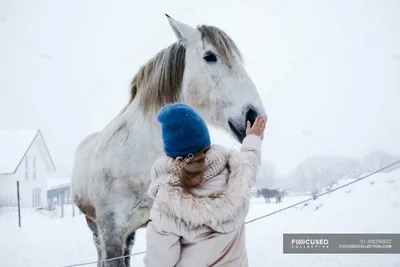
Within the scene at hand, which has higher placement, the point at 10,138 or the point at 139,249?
the point at 10,138

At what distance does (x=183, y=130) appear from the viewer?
35.6 inches

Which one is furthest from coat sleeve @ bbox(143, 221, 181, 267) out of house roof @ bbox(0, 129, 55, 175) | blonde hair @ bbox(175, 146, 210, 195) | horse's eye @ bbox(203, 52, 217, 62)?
house roof @ bbox(0, 129, 55, 175)

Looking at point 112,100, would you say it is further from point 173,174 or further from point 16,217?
point 173,174

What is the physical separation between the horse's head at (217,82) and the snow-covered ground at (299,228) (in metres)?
0.65

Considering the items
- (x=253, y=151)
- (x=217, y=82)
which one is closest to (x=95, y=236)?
(x=217, y=82)

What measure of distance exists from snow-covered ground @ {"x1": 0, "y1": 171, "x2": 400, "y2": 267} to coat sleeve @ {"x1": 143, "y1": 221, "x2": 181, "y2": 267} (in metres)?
1.12

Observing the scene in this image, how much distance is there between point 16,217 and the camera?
74.7 inches

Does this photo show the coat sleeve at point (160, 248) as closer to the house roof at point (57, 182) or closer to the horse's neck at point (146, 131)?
the horse's neck at point (146, 131)

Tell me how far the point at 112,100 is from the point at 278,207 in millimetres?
936

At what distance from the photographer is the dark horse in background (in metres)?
1.94

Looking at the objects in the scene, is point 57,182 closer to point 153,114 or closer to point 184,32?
point 153,114

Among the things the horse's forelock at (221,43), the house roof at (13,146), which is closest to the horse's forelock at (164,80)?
the horse's forelock at (221,43)

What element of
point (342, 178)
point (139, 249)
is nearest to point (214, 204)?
point (139, 249)

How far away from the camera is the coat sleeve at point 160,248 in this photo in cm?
87
